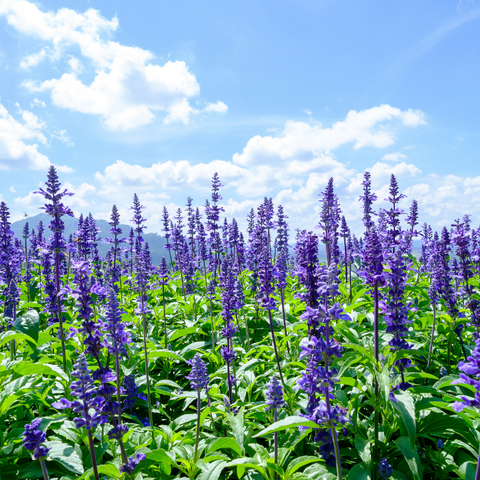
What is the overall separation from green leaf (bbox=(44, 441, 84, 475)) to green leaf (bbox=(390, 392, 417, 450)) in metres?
4.28

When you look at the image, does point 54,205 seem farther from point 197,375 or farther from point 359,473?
point 359,473

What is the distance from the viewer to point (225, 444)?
4.43 metres

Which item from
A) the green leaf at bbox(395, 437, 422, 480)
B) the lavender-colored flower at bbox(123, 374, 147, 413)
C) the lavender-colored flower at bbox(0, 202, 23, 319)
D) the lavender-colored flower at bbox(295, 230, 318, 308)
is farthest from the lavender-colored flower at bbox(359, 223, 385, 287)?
the lavender-colored flower at bbox(0, 202, 23, 319)

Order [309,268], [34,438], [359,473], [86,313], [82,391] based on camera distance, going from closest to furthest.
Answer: [34,438]
[82,391]
[86,313]
[359,473]
[309,268]

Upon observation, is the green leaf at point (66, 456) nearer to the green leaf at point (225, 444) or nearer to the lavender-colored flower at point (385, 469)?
the green leaf at point (225, 444)

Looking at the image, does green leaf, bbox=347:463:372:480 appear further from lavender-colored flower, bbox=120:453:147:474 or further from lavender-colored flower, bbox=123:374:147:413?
lavender-colored flower, bbox=123:374:147:413

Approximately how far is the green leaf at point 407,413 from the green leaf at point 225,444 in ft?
7.10

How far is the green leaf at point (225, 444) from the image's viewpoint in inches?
172

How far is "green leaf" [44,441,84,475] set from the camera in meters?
4.33

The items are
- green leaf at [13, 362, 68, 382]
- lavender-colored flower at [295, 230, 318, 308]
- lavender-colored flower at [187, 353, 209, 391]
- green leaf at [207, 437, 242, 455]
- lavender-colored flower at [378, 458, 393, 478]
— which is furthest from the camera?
green leaf at [13, 362, 68, 382]

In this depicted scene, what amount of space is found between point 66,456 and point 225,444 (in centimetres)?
228

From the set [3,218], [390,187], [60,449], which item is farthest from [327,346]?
[3,218]

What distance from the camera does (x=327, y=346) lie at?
3514 mm

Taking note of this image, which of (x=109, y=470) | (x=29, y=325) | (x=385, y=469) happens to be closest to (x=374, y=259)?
(x=385, y=469)
